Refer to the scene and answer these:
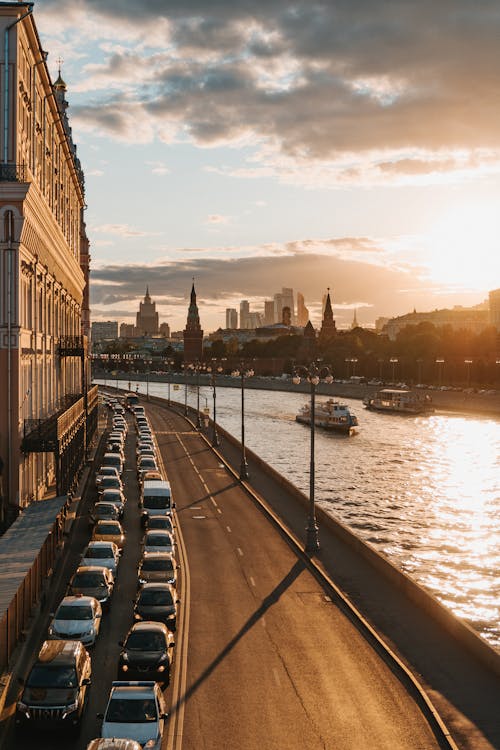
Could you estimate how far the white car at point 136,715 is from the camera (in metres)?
15.6

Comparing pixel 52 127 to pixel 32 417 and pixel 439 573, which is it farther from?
pixel 439 573

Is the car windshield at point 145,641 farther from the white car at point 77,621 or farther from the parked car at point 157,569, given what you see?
the parked car at point 157,569

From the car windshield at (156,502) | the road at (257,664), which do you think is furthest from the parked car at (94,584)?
the car windshield at (156,502)

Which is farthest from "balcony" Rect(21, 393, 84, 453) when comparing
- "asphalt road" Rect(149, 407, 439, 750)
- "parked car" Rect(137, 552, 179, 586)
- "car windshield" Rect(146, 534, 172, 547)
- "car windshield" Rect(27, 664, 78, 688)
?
"car windshield" Rect(27, 664, 78, 688)

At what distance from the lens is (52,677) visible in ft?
57.1

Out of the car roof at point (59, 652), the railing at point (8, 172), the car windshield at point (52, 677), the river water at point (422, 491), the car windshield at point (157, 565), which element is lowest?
the river water at point (422, 491)

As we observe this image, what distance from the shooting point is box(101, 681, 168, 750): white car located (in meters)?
15.6

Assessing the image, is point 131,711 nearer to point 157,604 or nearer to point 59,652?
point 59,652

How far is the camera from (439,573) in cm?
4000

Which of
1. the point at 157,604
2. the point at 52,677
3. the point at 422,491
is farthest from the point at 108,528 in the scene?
→ the point at 422,491

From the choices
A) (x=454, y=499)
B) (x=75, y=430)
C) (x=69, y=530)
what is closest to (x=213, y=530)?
(x=69, y=530)

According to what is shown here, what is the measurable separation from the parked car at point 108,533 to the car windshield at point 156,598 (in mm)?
9320

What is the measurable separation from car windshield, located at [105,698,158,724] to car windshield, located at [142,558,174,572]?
11.4 metres

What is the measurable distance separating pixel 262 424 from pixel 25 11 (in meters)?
102
